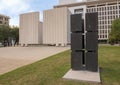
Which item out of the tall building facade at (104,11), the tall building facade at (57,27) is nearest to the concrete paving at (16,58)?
the tall building facade at (57,27)

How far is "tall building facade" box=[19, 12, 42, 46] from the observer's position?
41.0 meters

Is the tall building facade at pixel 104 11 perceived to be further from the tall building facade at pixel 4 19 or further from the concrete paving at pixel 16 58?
the concrete paving at pixel 16 58

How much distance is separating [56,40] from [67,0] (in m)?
42.1

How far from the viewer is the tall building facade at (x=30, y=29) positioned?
134 ft

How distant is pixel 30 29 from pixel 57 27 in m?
9.22

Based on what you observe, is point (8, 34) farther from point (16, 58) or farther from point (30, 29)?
point (16, 58)

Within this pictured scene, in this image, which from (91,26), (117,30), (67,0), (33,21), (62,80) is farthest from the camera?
(67,0)

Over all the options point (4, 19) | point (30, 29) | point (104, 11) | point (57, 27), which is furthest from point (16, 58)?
point (4, 19)

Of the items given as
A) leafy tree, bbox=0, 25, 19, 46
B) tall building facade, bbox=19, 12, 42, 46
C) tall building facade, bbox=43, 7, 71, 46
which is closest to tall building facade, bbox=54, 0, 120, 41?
tall building facade, bbox=43, 7, 71, 46

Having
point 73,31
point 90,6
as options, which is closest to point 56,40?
point 73,31

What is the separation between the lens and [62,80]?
4.92 meters

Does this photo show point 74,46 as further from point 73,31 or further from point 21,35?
point 21,35

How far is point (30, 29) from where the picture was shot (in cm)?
4169

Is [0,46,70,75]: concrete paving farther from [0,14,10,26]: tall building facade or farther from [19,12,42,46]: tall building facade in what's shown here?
[0,14,10,26]: tall building facade
